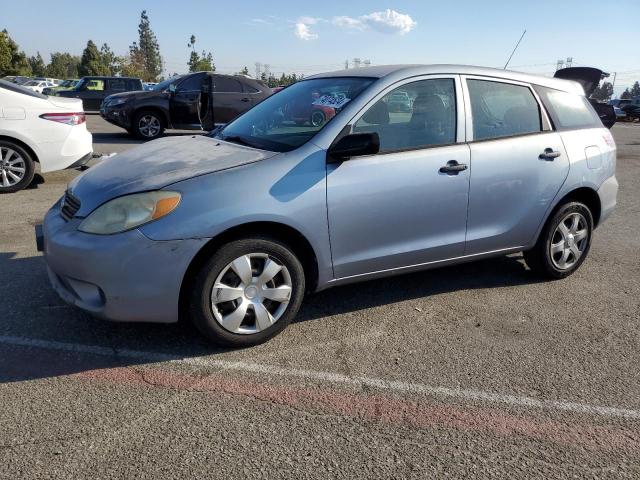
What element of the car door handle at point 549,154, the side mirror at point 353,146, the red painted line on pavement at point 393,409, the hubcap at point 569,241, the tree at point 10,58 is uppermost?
the tree at point 10,58

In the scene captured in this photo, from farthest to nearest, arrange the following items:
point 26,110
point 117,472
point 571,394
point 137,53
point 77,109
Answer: point 137,53 → point 77,109 → point 26,110 → point 571,394 → point 117,472

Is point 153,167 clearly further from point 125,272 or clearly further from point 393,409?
point 393,409

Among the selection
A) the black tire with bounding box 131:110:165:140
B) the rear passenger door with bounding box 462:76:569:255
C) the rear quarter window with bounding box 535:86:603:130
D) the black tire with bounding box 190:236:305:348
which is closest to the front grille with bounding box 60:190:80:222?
the black tire with bounding box 190:236:305:348

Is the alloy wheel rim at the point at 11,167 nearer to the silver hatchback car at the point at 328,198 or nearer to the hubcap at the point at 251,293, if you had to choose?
the silver hatchback car at the point at 328,198

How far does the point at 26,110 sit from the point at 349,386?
6455mm

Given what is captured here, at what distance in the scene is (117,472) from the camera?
235cm

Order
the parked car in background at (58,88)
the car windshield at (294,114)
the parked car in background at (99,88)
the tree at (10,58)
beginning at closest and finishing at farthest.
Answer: the car windshield at (294,114) → the parked car in background at (99,88) → the parked car in background at (58,88) → the tree at (10,58)

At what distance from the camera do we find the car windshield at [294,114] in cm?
378

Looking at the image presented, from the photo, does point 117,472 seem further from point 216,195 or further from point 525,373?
point 525,373

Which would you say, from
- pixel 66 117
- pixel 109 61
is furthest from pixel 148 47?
pixel 66 117

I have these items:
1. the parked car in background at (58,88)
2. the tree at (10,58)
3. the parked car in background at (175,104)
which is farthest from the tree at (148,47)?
the parked car in background at (175,104)

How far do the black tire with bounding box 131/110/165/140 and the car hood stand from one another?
10.6 metres

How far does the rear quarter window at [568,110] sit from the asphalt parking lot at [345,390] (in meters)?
1.39

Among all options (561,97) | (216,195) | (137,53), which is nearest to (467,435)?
(216,195)
